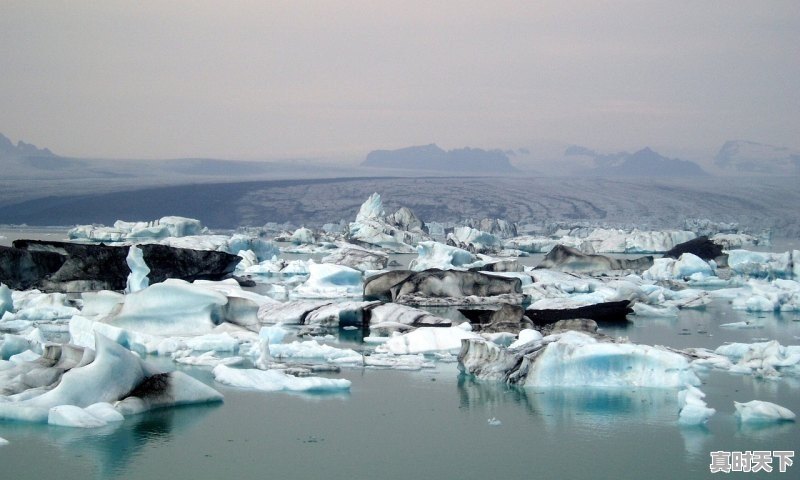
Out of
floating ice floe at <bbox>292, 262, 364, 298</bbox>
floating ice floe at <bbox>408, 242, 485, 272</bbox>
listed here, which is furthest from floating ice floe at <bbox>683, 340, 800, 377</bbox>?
floating ice floe at <bbox>408, 242, 485, 272</bbox>

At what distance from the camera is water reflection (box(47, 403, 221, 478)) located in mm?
4055

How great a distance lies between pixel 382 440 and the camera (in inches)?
179

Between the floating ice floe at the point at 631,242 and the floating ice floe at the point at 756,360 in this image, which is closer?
the floating ice floe at the point at 756,360

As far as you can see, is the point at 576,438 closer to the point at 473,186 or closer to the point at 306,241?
the point at 306,241

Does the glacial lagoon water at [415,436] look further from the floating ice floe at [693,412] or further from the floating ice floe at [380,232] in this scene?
the floating ice floe at [380,232]

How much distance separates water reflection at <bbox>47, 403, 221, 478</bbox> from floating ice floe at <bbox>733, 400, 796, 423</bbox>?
9.49 feet

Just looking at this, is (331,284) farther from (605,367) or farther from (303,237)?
(303,237)

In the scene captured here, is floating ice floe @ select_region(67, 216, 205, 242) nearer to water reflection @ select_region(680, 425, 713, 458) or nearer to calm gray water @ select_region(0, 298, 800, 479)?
calm gray water @ select_region(0, 298, 800, 479)

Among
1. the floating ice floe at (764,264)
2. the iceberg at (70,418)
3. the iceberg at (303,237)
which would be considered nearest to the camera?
the iceberg at (70,418)

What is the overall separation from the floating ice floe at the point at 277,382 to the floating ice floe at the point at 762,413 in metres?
2.30

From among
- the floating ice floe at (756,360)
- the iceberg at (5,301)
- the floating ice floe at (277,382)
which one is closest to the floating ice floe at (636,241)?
the floating ice floe at (756,360)

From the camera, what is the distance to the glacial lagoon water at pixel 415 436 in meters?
4.02

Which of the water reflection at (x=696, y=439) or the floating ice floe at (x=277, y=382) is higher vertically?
the floating ice floe at (x=277, y=382)

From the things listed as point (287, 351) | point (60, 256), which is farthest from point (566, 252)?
point (287, 351)
